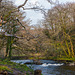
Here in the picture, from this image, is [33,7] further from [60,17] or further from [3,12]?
[60,17]

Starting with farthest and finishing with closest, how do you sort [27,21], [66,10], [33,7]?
[66,10] < [27,21] < [33,7]

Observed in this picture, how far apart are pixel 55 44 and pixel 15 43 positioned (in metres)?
14.6

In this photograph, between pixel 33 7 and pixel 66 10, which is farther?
pixel 66 10

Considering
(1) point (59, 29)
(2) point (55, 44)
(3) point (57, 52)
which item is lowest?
(3) point (57, 52)

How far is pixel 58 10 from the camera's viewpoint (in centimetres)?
2630

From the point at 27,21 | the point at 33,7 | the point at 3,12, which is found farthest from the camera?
the point at 27,21

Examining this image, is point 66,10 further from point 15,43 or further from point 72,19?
point 15,43

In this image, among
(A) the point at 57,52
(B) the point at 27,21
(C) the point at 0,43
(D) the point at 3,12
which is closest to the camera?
(D) the point at 3,12

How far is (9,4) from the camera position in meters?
14.2

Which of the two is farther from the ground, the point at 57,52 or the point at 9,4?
the point at 9,4

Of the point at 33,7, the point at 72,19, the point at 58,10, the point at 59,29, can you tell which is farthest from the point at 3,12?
the point at 72,19

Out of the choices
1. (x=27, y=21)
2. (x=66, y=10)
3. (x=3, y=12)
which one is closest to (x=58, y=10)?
(x=66, y=10)

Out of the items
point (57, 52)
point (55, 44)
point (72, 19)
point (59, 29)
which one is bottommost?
point (57, 52)

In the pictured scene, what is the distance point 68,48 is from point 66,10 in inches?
350
